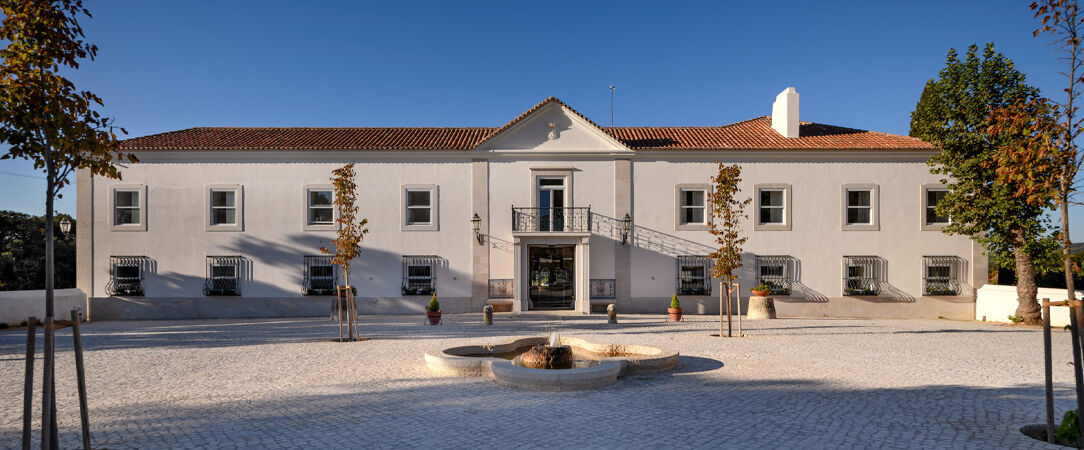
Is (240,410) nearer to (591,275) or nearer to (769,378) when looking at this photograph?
(769,378)

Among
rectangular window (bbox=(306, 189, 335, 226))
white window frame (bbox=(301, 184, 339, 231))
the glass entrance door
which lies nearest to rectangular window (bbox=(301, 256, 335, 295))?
white window frame (bbox=(301, 184, 339, 231))

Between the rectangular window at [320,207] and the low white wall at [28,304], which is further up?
the rectangular window at [320,207]

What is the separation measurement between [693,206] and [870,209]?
5757mm

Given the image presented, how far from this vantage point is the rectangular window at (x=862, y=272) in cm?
1917

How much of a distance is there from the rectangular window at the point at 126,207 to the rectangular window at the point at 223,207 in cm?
233

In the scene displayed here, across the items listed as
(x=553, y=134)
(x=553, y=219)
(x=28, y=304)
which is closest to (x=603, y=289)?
(x=553, y=219)

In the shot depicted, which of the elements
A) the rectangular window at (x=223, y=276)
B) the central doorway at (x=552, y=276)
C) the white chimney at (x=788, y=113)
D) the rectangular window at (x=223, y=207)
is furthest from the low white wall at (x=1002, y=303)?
the rectangular window at (x=223, y=207)

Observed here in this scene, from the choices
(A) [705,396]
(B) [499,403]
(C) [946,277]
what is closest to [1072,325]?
(A) [705,396]

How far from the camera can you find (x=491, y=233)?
1914cm

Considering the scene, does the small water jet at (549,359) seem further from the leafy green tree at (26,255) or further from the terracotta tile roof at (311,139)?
the leafy green tree at (26,255)

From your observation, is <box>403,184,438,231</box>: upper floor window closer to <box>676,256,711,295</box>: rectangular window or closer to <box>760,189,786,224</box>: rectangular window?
<box>676,256,711,295</box>: rectangular window

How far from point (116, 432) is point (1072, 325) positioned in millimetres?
8965

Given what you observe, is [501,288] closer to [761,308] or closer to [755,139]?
[761,308]

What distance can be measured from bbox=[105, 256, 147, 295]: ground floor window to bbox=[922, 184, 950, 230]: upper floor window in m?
24.9
